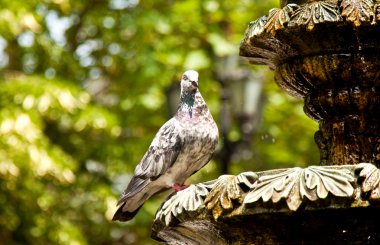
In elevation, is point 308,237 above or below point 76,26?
below

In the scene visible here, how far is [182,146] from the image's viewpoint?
4.58 metres

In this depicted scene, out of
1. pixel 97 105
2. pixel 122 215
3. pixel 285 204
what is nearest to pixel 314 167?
pixel 285 204

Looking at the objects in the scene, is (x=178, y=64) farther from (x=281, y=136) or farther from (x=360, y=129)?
(x=360, y=129)

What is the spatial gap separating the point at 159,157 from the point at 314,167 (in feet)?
5.05

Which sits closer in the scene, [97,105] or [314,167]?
[314,167]

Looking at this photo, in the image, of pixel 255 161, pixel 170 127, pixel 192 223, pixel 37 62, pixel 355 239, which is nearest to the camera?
pixel 355 239

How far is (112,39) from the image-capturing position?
40.8 feet

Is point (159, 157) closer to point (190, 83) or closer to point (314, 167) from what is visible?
point (190, 83)

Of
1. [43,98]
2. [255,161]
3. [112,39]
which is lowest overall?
[255,161]

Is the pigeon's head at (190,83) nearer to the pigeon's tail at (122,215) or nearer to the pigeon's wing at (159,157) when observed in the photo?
the pigeon's wing at (159,157)

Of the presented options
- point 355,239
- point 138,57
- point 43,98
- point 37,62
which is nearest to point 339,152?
point 355,239

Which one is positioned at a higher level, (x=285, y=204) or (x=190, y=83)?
(x=190, y=83)

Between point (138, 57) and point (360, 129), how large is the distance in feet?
25.0

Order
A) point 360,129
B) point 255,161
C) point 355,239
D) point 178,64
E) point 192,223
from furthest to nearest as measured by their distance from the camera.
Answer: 1. point 178,64
2. point 255,161
3. point 360,129
4. point 192,223
5. point 355,239
